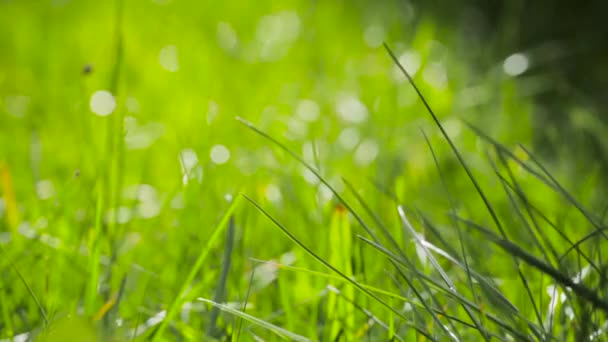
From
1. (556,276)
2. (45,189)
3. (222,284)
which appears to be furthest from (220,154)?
(556,276)

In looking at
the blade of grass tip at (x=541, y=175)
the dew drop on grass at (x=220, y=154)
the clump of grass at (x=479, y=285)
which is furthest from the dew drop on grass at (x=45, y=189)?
the blade of grass tip at (x=541, y=175)

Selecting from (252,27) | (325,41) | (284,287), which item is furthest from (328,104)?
(284,287)

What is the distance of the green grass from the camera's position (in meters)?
0.64

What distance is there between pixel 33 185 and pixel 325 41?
42.1 inches

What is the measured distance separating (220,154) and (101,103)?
1.41ft

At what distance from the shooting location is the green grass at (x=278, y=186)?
2.11 ft

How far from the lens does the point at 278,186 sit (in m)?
1.14

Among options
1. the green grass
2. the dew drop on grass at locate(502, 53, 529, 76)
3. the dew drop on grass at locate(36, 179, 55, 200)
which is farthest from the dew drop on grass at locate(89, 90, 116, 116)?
the dew drop on grass at locate(502, 53, 529, 76)

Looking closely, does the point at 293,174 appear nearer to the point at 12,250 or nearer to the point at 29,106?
the point at 12,250

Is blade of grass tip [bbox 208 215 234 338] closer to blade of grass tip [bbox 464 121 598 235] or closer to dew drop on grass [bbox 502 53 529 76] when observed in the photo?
blade of grass tip [bbox 464 121 598 235]

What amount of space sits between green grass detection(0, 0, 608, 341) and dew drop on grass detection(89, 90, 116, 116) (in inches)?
0.6

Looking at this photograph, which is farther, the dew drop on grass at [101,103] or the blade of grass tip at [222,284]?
the dew drop on grass at [101,103]

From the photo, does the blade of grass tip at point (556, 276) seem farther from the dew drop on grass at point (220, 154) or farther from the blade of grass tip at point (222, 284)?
the dew drop on grass at point (220, 154)

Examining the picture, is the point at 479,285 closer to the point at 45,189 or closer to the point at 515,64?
the point at 45,189
